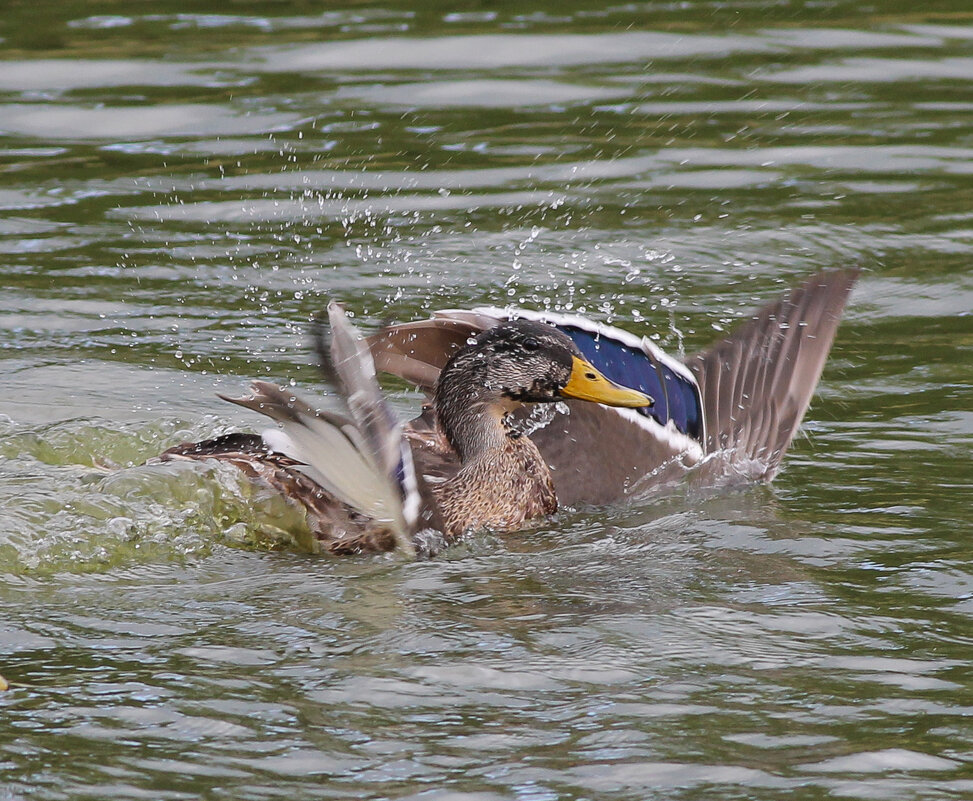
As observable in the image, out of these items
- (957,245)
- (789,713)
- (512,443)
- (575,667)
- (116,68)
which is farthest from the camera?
(116,68)

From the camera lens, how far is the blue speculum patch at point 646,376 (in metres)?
6.77

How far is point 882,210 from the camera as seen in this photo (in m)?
9.42

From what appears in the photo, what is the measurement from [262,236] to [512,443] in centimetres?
317

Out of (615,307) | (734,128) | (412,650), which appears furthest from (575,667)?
(734,128)

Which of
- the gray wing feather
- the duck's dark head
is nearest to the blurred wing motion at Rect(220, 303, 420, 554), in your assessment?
the gray wing feather

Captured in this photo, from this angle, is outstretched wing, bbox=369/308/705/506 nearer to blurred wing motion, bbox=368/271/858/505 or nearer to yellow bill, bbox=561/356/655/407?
blurred wing motion, bbox=368/271/858/505

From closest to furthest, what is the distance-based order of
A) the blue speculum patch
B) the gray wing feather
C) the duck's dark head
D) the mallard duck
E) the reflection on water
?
the reflection on water < the gray wing feather < the mallard duck < the duck's dark head < the blue speculum patch

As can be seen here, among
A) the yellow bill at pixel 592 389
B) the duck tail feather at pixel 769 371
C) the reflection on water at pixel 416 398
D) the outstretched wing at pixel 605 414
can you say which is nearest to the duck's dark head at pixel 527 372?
the yellow bill at pixel 592 389

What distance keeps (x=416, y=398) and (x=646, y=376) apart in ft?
4.56

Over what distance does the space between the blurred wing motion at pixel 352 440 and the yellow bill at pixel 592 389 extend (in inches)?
31.9

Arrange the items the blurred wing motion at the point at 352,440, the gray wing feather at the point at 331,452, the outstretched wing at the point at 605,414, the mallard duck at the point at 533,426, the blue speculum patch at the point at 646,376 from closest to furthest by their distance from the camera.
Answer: the blurred wing motion at the point at 352,440 → the gray wing feather at the point at 331,452 → the mallard duck at the point at 533,426 → the outstretched wing at the point at 605,414 → the blue speculum patch at the point at 646,376

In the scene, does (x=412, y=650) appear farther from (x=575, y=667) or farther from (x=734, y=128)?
(x=734, y=128)

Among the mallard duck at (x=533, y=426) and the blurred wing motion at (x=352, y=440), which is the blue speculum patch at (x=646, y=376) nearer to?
the mallard duck at (x=533, y=426)

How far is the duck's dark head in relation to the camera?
21.0ft
